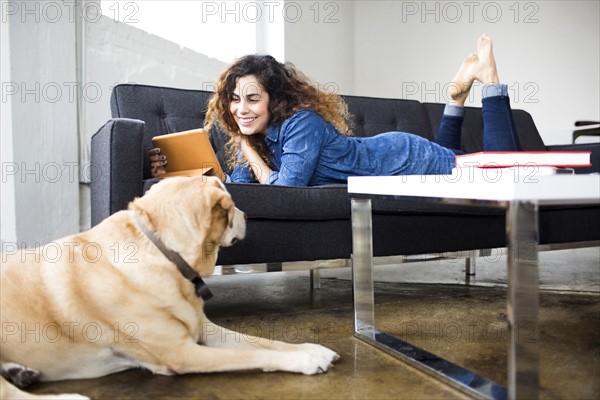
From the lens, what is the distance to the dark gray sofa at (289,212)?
169 cm

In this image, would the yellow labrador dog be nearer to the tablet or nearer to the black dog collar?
the black dog collar

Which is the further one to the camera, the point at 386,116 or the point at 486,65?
the point at 386,116

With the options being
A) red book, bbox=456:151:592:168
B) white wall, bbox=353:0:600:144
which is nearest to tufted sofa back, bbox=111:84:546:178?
red book, bbox=456:151:592:168

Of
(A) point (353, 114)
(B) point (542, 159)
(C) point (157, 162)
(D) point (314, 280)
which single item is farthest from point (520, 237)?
(A) point (353, 114)

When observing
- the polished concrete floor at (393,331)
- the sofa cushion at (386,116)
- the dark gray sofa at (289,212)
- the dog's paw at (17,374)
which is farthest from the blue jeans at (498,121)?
the dog's paw at (17,374)

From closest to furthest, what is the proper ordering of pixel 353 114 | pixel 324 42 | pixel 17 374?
pixel 17 374
pixel 353 114
pixel 324 42

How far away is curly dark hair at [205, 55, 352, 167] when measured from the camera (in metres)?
2.13

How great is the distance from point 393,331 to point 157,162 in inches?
39.2

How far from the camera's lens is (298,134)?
2.04 m

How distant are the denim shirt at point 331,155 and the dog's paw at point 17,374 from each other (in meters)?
1.05

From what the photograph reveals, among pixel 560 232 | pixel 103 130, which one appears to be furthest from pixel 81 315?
pixel 560 232

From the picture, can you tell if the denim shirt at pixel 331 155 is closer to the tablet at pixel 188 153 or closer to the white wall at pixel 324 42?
the tablet at pixel 188 153

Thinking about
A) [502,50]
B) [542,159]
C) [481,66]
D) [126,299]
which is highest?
[502,50]

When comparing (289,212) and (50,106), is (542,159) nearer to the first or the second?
(289,212)
